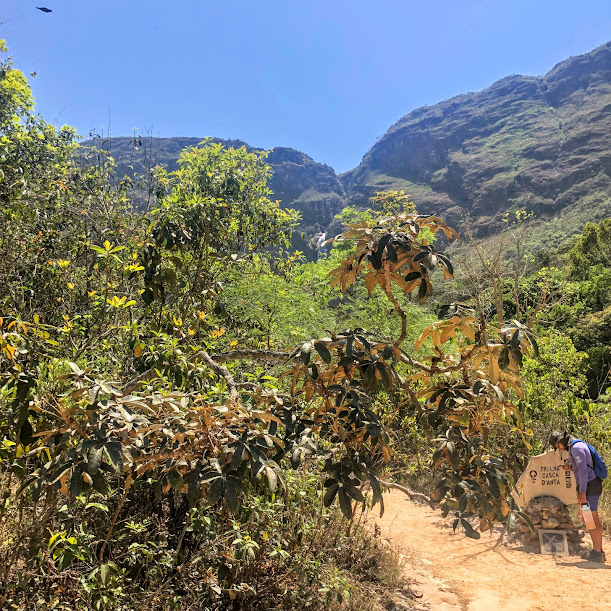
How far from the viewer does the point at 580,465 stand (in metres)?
4.56

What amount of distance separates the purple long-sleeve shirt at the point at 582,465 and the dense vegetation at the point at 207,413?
2.27m

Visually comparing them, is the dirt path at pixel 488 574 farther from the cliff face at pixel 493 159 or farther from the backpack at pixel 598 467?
the cliff face at pixel 493 159

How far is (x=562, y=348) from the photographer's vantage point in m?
6.66

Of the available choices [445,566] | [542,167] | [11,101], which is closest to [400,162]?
[542,167]

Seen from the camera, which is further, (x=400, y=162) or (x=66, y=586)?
(x=400, y=162)

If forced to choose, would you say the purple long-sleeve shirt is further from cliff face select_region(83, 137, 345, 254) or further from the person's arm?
cliff face select_region(83, 137, 345, 254)

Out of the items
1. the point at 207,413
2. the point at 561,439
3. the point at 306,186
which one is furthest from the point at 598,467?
the point at 306,186

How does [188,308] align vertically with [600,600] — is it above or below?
above

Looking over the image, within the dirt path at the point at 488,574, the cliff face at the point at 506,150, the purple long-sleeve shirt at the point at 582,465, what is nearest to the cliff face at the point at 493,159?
the cliff face at the point at 506,150

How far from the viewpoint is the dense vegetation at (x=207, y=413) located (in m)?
1.48

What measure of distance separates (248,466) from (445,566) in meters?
4.23

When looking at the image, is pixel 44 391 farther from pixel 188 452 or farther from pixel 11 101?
pixel 11 101

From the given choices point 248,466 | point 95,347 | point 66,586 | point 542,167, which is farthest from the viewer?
point 542,167

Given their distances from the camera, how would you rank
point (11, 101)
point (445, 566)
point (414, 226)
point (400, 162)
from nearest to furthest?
point (414, 226), point (445, 566), point (11, 101), point (400, 162)
